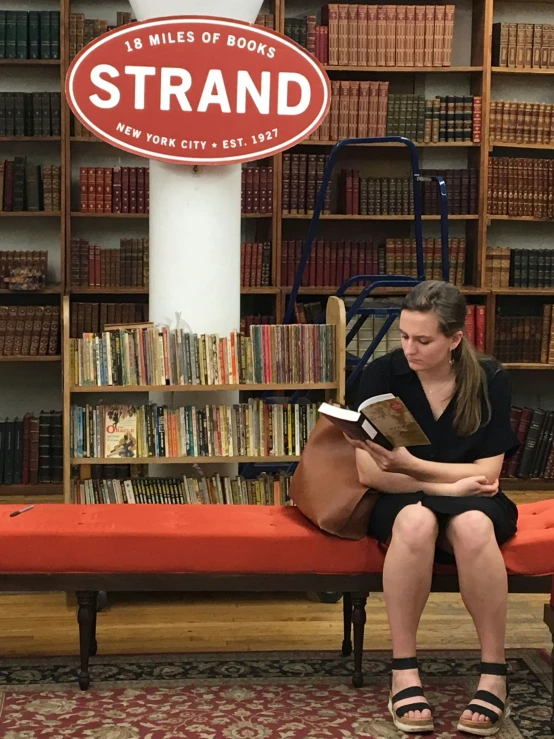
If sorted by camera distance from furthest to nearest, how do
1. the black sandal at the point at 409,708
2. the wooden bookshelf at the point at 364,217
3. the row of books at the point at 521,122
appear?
the row of books at the point at 521,122 → the wooden bookshelf at the point at 364,217 → the black sandal at the point at 409,708

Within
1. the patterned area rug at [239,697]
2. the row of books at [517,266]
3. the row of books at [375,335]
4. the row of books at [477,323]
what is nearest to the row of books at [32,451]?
the row of books at [375,335]

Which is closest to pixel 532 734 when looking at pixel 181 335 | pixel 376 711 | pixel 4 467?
pixel 376 711

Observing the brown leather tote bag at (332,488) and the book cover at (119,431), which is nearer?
the brown leather tote bag at (332,488)

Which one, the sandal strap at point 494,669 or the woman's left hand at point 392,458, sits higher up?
the woman's left hand at point 392,458

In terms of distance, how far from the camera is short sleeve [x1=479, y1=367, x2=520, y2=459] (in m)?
3.01

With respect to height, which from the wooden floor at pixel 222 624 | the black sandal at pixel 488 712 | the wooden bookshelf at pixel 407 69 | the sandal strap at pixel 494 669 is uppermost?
the wooden bookshelf at pixel 407 69

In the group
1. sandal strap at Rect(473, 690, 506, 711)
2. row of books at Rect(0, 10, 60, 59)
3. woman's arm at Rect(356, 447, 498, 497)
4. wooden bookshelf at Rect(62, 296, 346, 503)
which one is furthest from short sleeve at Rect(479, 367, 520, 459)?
row of books at Rect(0, 10, 60, 59)

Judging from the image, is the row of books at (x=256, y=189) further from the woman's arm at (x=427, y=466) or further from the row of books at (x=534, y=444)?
the woman's arm at (x=427, y=466)

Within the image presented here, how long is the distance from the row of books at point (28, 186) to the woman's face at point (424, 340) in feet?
10.8

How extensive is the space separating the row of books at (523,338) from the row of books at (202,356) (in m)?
2.29

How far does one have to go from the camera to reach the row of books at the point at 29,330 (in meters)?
5.81

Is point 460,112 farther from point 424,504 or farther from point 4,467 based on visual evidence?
point 424,504

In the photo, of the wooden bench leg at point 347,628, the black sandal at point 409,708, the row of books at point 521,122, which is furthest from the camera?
the row of books at point 521,122

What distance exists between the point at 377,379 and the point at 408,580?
57cm
